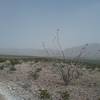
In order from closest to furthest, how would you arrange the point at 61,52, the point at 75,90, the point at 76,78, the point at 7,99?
the point at 7,99
the point at 75,90
the point at 61,52
the point at 76,78

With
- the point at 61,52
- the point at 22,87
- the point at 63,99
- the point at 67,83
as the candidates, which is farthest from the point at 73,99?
the point at 61,52

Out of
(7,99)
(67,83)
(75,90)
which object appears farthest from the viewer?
(67,83)

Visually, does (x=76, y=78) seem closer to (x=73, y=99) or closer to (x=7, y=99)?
(x=73, y=99)

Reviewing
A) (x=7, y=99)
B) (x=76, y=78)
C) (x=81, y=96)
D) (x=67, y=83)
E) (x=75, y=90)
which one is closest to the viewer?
(x=7, y=99)

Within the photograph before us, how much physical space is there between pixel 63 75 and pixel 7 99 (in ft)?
21.1

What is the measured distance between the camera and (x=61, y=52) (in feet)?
54.5

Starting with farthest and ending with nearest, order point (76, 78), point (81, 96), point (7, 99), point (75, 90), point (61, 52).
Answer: point (76, 78) → point (61, 52) → point (75, 90) → point (81, 96) → point (7, 99)

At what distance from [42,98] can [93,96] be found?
266cm

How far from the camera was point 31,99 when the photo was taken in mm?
10508

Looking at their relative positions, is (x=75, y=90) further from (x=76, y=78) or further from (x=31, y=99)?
(x=76, y=78)

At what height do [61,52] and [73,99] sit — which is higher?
[61,52]

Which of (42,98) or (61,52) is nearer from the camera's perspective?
(42,98)

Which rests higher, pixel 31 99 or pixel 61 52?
pixel 61 52

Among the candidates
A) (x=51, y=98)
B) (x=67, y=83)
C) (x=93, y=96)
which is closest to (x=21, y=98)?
(x=51, y=98)
